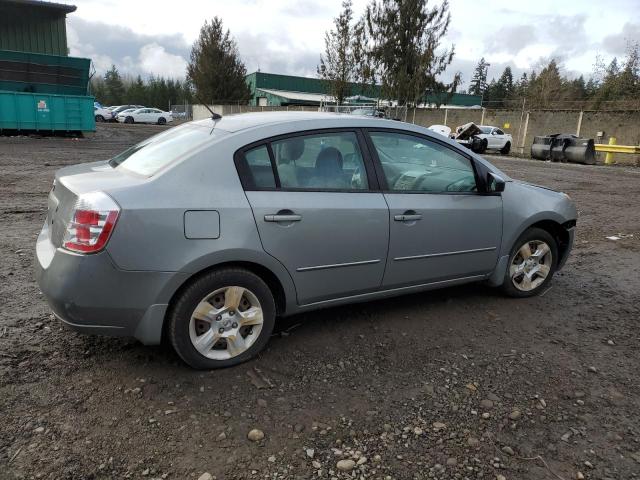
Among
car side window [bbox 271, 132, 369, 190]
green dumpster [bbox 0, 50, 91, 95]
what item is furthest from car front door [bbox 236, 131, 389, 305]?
green dumpster [bbox 0, 50, 91, 95]

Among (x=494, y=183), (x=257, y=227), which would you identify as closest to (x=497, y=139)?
(x=494, y=183)

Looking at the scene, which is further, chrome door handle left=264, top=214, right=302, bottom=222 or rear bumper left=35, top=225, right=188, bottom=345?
chrome door handle left=264, top=214, right=302, bottom=222

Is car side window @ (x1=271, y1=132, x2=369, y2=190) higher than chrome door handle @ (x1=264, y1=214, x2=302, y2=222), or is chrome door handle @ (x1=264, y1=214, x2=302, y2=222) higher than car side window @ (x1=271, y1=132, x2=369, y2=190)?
car side window @ (x1=271, y1=132, x2=369, y2=190)

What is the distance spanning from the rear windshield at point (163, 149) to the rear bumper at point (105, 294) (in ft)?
2.21

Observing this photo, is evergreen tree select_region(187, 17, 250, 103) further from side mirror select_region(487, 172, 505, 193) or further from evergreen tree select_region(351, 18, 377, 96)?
side mirror select_region(487, 172, 505, 193)

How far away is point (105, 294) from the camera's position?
2.82 metres

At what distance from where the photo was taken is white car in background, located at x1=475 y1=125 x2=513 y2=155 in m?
26.9

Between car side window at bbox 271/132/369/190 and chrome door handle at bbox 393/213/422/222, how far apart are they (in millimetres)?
320

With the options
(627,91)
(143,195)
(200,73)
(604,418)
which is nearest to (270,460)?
(143,195)

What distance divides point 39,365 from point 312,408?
5.70 feet

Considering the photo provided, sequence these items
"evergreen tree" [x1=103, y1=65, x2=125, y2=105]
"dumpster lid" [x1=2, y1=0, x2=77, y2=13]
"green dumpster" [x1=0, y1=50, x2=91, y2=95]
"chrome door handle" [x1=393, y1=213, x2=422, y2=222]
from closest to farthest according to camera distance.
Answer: "chrome door handle" [x1=393, y1=213, x2=422, y2=222], "green dumpster" [x1=0, y1=50, x2=91, y2=95], "dumpster lid" [x1=2, y1=0, x2=77, y2=13], "evergreen tree" [x1=103, y1=65, x2=125, y2=105]

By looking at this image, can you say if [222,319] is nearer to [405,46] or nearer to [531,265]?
[531,265]

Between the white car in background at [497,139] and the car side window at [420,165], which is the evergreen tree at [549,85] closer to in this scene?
the white car in background at [497,139]

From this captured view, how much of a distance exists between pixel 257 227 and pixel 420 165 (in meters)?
1.54
